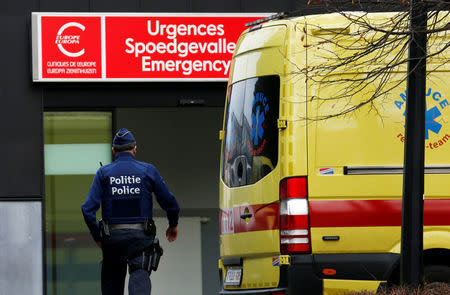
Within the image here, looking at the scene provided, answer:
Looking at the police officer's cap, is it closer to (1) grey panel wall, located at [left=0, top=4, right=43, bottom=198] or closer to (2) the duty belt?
(2) the duty belt

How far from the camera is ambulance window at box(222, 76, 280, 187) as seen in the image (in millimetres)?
8219

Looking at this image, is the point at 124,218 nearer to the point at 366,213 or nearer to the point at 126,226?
the point at 126,226

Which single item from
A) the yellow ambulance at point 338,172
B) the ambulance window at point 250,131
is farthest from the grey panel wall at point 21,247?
the yellow ambulance at point 338,172

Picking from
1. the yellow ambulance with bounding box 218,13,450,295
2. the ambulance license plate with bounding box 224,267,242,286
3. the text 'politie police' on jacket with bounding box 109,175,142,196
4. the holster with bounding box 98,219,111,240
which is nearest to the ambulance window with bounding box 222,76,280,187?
the yellow ambulance with bounding box 218,13,450,295

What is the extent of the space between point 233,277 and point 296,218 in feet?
3.93

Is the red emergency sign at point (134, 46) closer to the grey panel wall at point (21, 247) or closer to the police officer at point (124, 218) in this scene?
the grey panel wall at point (21, 247)

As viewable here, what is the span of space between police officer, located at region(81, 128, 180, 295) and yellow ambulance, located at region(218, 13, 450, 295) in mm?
914

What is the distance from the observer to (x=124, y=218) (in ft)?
26.6

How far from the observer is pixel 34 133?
46.0 ft

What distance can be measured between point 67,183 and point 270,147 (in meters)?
6.79

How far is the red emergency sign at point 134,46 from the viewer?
1377 cm

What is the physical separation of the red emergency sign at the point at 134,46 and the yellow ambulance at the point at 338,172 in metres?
5.78

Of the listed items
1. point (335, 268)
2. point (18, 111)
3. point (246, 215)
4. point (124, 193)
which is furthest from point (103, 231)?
point (18, 111)

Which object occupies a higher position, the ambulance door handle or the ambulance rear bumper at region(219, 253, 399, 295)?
the ambulance door handle
